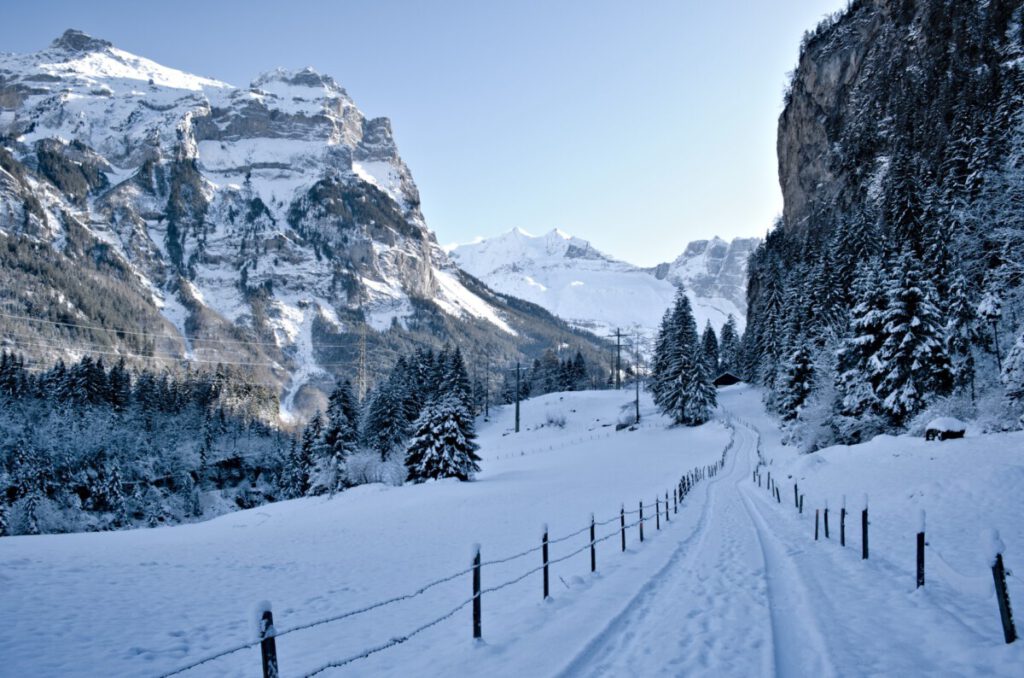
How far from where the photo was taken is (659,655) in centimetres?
681

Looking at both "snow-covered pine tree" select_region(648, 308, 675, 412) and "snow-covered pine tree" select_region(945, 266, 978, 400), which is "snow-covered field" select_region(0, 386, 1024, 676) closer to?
"snow-covered pine tree" select_region(945, 266, 978, 400)

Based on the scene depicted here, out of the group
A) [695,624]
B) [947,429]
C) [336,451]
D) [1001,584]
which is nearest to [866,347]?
[947,429]

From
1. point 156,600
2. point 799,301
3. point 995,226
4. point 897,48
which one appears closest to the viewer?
point 156,600

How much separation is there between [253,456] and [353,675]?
330 ft

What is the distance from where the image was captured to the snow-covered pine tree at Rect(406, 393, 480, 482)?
38.6 meters

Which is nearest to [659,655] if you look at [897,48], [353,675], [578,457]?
[353,675]

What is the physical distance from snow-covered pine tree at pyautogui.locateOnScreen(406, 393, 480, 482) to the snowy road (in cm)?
2648

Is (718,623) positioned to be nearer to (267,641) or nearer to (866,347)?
(267,641)

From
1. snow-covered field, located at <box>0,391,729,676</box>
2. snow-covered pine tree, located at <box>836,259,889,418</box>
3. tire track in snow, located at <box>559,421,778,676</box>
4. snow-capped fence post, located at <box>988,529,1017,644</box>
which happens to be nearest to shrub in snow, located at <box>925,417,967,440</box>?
snow-covered pine tree, located at <box>836,259,889,418</box>

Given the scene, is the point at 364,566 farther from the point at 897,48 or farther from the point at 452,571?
the point at 897,48

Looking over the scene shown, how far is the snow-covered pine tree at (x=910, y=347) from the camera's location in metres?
28.5

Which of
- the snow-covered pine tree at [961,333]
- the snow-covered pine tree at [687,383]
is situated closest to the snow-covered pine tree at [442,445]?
the snow-covered pine tree at [961,333]

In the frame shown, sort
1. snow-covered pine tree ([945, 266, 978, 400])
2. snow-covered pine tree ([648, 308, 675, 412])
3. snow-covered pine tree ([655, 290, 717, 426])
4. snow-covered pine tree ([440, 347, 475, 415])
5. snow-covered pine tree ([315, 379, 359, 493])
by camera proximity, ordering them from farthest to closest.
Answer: snow-covered pine tree ([440, 347, 475, 415]) < snow-covered pine tree ([648, 308, 675, 412]) < snow-covered pine tree ([655, 290, 717, 426]) < snow-covered pine tree ([315, 379, 359, 493]) < snow-covered pine tree ([945, 266, 978, 400])

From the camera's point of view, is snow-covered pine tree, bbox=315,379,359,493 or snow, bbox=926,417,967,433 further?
snow-covered pine tree, bbox=315,379,359,493
